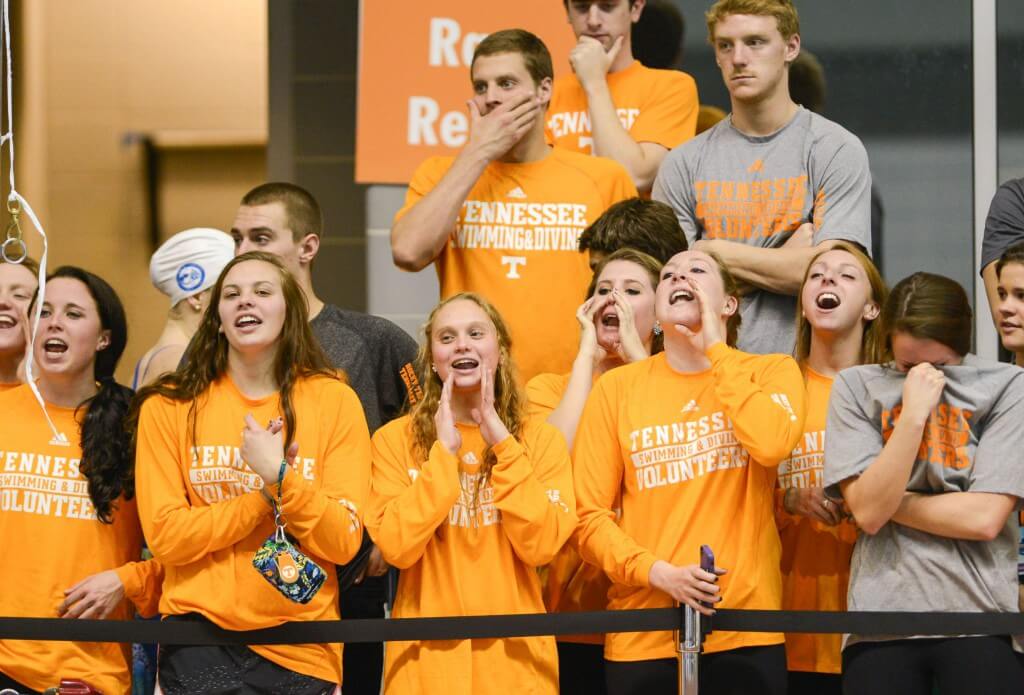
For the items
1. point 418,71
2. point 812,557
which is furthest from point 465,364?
point 418,71

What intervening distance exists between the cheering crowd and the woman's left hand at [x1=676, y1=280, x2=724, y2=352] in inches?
0.4

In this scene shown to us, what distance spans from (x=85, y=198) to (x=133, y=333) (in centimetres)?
79

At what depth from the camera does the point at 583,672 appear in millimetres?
4066

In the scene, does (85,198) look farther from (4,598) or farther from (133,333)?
(4,598)

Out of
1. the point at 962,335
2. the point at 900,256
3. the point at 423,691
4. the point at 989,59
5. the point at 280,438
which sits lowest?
the point at 423,691

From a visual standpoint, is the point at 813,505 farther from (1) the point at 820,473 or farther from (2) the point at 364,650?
(2) the point at 364,650

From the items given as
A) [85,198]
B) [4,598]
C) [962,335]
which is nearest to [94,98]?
[85,198]

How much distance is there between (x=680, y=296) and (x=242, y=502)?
4.41 feet

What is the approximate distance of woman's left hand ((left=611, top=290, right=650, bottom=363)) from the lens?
4.09m

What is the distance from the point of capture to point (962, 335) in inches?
146

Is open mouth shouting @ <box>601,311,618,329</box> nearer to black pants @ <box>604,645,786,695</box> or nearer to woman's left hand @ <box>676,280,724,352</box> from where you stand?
woman's left hand @ <box>676,280,724,352</box>

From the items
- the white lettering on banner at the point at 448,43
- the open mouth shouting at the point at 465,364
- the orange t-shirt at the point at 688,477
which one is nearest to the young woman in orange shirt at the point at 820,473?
the orange t-shirt at the point at 688,477

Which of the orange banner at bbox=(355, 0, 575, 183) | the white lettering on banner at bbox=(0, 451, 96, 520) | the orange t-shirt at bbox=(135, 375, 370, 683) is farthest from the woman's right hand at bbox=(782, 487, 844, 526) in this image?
the orange banner at bbox=(355, 0, 575, 183)

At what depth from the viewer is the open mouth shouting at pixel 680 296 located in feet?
12.9
